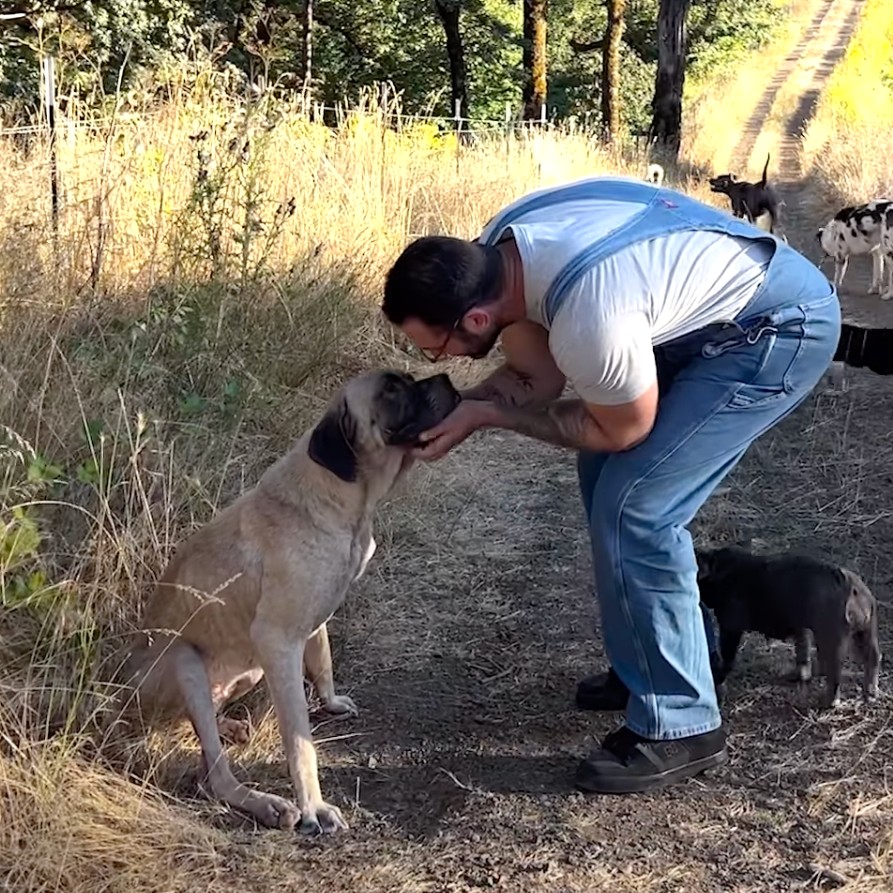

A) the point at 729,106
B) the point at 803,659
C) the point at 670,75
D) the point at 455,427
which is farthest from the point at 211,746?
the point at 729,106

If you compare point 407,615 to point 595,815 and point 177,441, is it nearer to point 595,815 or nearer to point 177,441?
point 177,441

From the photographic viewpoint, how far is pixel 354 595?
4.62m

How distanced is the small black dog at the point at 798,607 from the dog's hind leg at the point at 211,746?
163cm

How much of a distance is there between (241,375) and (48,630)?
7.55 ft

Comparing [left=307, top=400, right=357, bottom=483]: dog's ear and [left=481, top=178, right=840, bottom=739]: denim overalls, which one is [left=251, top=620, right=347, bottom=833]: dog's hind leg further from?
[left=481, top=178, right=840, bottom=739]: denim overalls

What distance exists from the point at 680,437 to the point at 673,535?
288 millimetres

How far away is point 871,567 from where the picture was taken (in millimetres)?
4770

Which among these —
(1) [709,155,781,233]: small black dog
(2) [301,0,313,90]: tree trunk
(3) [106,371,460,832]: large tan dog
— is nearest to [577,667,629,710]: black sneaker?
(3) [106,371,460,832]: large tan dog

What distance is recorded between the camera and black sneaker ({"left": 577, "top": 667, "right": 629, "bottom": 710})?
3.78m

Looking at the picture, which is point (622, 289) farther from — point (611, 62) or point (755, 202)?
point (611, 62)

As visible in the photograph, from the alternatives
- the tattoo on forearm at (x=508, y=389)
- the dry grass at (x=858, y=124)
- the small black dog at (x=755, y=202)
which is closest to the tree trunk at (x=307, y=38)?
the dry grass at (x=858, y=124)

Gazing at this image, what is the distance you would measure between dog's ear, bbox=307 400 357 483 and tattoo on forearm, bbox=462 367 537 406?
39 centimetres

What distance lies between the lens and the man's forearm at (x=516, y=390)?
3.47m

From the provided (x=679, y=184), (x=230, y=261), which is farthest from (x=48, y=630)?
(x=679, y=184)
